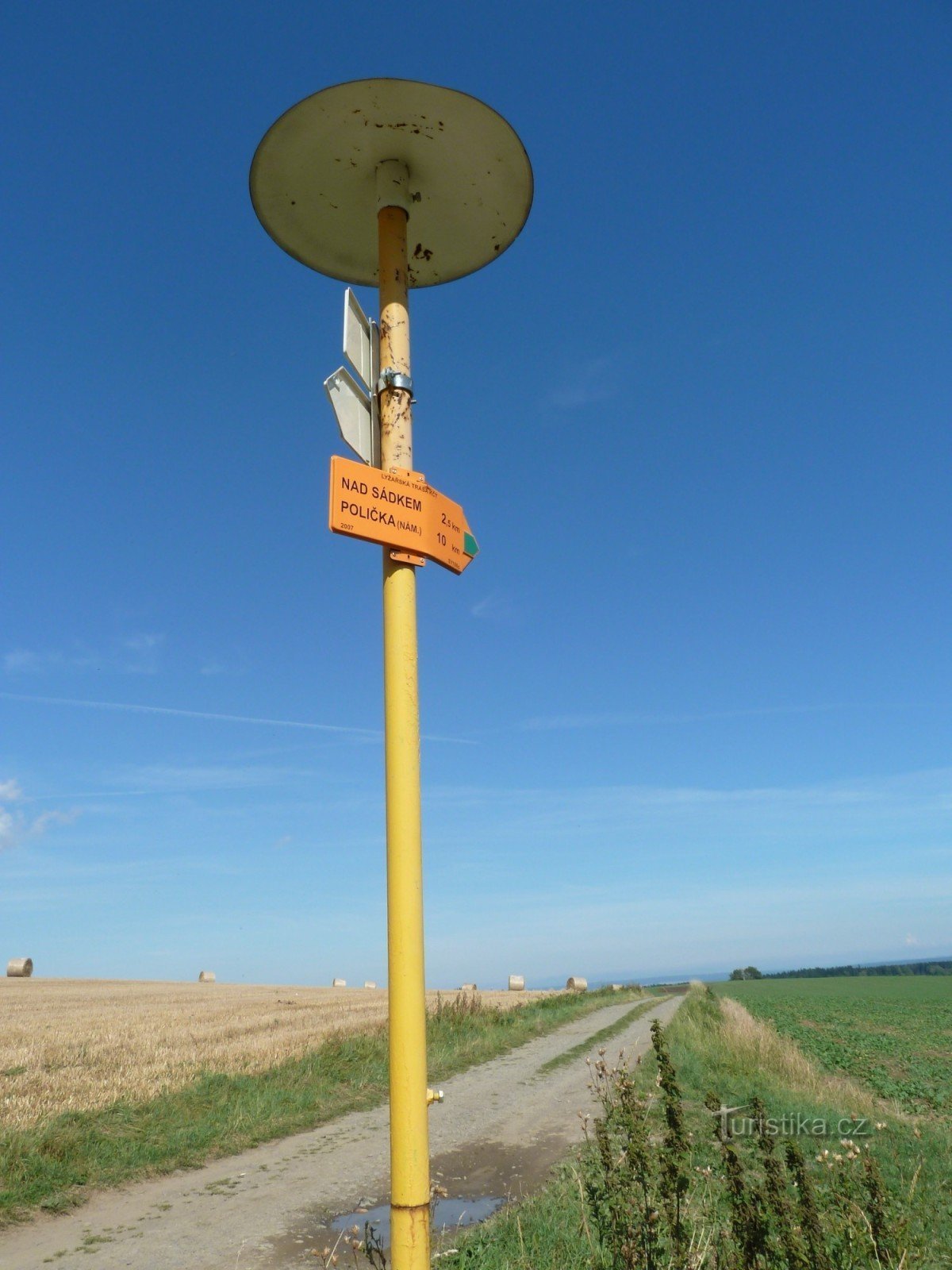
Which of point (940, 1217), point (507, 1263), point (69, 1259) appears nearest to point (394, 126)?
point (507, 1263)

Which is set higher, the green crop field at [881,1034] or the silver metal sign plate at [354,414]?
the silver metal sign plate at [354,414]

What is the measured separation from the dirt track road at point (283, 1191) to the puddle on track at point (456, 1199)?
0.06ft

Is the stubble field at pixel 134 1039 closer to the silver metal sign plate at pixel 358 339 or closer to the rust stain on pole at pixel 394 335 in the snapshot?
the rust stain on pole at pixel 394 335

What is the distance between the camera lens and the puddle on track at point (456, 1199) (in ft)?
17.5

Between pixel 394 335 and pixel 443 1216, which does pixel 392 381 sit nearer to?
pixel 394 335

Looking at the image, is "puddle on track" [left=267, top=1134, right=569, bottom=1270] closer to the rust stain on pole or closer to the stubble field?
the stubble field

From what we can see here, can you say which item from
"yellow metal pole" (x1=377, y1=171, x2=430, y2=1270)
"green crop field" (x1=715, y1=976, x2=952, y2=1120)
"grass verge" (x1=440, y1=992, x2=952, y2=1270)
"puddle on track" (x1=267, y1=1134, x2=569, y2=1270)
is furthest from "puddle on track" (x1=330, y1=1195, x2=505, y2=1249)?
"green crop field" (x1=715, y1=976, x2=952, y2=1120)

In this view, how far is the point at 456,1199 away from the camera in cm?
650

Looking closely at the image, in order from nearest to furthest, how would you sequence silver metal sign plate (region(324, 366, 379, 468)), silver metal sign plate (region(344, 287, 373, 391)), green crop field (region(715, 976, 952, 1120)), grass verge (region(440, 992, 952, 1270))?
silver metal sign plate (region(324, 366, 379, 468)) → silver metal sign plate (region(344, 287, 373, 391)) → grass verge (region(440, 992, 952, 1270)) → green crop field (region(715, 976, 952, 1120))

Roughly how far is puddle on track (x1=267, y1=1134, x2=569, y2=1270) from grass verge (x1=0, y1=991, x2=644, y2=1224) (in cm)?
198

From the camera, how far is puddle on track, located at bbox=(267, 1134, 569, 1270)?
533 centimetres

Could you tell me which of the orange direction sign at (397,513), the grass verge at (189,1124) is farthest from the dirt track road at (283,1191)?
the orange direction sign at (397,513)

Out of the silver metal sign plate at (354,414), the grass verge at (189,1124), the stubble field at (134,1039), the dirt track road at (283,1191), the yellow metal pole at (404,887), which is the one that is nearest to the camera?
the yellow metal pole at (404,887)

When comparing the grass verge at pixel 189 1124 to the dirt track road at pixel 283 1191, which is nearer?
the dirt track road at pixel 283 1191
